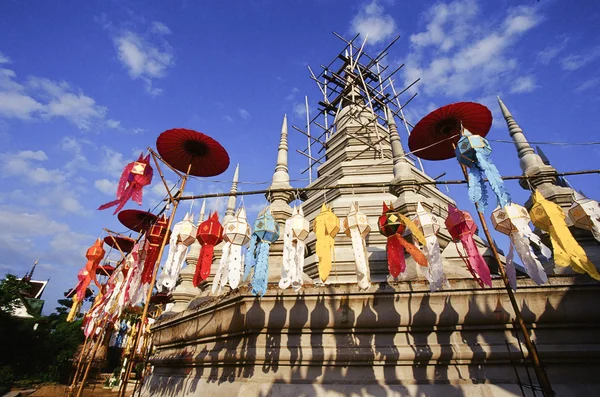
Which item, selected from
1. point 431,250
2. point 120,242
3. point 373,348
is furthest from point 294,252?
point 120,242

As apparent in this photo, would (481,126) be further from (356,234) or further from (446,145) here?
(356,234)

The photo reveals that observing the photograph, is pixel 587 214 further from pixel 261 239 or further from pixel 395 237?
pixel 261 239

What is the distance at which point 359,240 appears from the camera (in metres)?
6.13

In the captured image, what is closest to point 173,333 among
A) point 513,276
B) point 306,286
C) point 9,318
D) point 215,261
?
point 215,261

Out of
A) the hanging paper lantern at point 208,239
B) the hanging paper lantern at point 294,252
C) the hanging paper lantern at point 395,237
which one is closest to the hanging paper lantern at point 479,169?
the hanging paper lantern at point 395,237

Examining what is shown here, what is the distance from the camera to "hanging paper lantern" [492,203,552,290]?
17.2 feet

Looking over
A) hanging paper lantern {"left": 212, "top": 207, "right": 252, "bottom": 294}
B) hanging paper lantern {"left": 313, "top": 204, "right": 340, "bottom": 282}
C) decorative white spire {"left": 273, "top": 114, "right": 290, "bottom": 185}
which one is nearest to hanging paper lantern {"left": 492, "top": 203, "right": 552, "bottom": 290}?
hanging paper lantern {"left": 313, "top": 204, "right": 340, "bottom": 282}

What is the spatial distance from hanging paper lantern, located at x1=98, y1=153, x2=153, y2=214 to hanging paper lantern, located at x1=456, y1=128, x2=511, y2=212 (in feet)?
22.6

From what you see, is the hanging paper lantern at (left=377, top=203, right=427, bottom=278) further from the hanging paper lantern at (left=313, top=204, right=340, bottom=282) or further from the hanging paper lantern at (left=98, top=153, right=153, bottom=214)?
the hanging paper lantern at (left=98, top=153, right=153, bottom=214)

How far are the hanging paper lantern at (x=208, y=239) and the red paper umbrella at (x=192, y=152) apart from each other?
149cm

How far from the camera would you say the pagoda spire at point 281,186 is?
916 centimetres

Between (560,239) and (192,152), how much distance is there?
781 cm

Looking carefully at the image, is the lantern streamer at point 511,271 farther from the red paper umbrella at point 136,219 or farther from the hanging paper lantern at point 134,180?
the red paper umbrella at point 136,219

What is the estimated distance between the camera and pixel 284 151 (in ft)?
37.6
